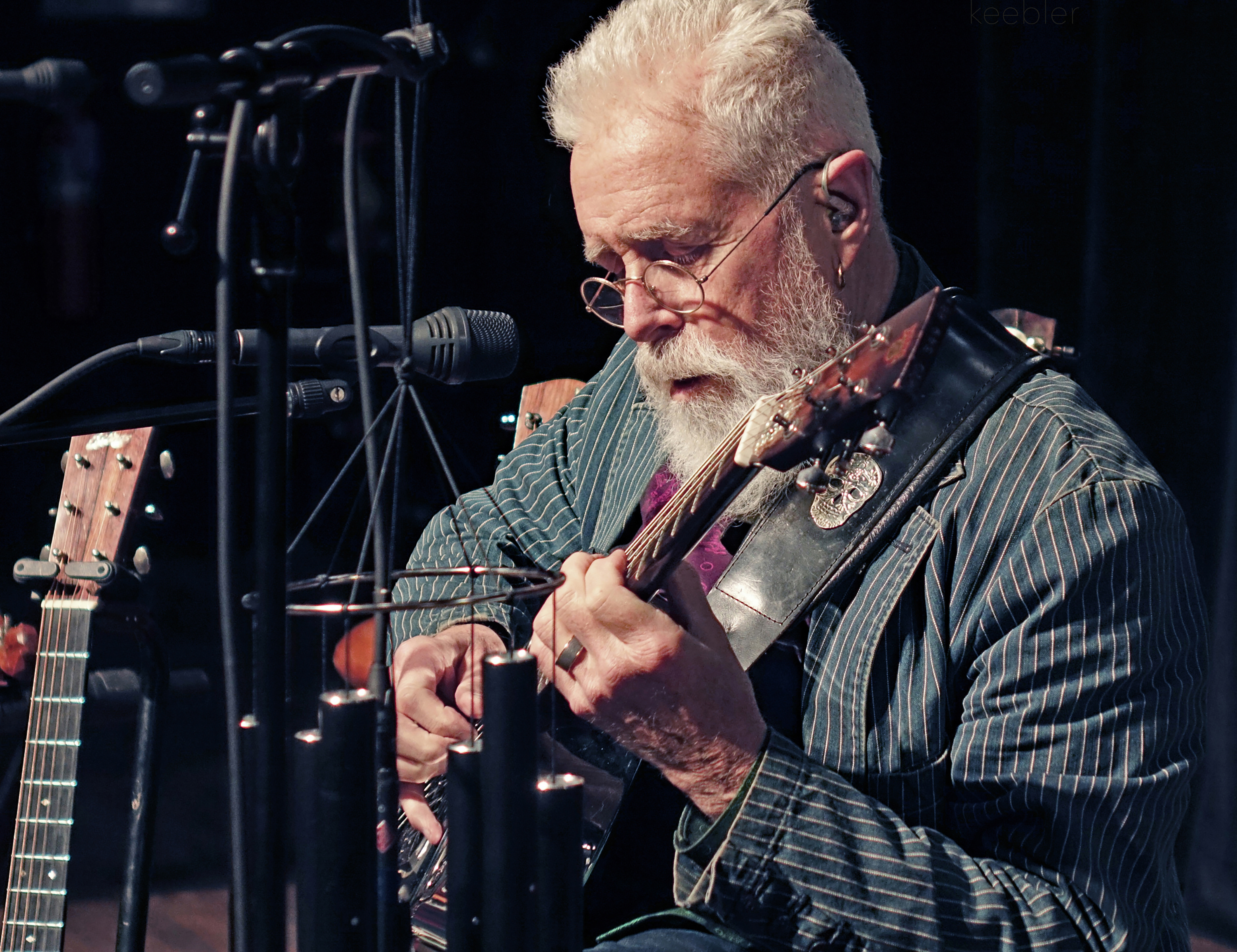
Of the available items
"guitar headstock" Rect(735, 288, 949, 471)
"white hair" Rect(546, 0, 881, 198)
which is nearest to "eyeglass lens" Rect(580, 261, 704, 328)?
"white hair" Rect(546, 0, 881, 198)

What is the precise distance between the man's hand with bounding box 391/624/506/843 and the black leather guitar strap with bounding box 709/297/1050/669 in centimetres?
31

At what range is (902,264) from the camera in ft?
5.36

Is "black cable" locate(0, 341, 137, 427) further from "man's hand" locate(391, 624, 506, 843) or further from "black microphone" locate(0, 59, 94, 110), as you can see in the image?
"man's hand" locate(391, 624, 506, 843)

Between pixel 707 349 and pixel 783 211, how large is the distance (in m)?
0.20

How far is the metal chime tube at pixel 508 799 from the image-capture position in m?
0.79

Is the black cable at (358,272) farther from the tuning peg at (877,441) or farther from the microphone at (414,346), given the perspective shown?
the tuning peg at (877,441)

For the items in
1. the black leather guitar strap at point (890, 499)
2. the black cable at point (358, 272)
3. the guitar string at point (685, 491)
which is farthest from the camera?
the black leather guitar strap at point (890, 499)

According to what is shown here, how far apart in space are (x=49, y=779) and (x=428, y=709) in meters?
0.57

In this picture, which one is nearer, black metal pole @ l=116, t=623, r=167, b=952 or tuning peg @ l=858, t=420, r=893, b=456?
tuning peg @ l=858, t=420, r=893, b=456

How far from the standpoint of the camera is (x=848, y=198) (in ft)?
4.99

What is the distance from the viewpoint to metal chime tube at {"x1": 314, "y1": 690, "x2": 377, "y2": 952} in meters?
0.76

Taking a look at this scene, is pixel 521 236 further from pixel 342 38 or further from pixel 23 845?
pixel 342 38

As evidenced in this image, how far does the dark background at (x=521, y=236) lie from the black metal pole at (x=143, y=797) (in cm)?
94

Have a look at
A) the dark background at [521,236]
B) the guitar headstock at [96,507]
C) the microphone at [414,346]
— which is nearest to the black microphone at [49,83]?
the microphone at [414,346]
